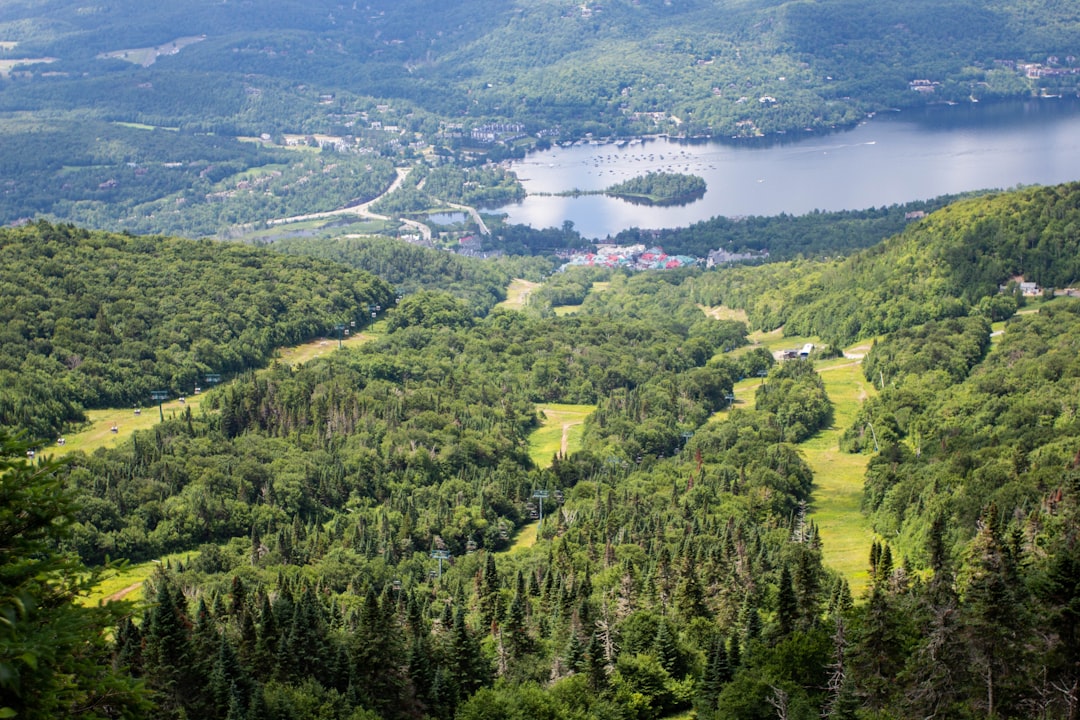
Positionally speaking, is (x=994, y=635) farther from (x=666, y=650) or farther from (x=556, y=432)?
(x=556, y=432)

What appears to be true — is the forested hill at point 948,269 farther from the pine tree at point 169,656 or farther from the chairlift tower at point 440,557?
the pine tree at point 169,656

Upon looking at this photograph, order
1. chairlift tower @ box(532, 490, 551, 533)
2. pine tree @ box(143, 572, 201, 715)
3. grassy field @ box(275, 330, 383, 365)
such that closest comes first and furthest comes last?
1. pine tree @ box(143, 572, 201, 715)
2. chairlift tower @ box(532, 490, 551, 533)
3. grassy field @ box(275, 330, 383, 365)

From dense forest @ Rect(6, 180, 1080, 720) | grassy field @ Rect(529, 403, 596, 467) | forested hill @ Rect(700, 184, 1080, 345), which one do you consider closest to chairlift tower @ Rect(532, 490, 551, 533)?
dense forest @ Rect(6, 180, 1080, 720)

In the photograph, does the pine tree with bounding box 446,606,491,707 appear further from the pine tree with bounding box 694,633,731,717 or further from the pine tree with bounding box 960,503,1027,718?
the pine tree with bounding box 960,503,1027,718

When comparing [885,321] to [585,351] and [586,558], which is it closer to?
[585,351]

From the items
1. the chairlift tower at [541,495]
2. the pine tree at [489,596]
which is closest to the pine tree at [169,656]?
the pine tree at [489,596]

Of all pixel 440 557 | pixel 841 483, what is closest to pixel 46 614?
pixel 440 557
